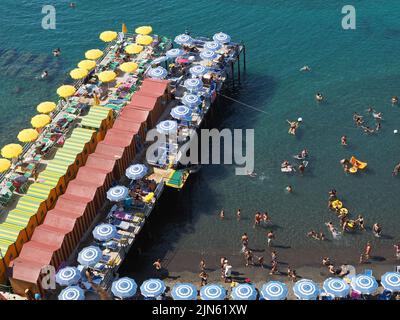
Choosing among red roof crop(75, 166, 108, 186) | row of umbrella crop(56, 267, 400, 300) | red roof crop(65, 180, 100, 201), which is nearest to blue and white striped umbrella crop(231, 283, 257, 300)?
row of umbrella crop(56, 267, 400, 300)

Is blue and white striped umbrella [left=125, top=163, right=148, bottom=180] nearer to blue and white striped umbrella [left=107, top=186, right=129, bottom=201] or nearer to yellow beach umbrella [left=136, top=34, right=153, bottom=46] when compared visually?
blue and white striped umbrella [left=107, top=186, right=129, bottom=201]

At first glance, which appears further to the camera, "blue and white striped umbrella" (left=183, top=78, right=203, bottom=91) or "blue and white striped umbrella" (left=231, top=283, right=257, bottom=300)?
"blue and white striped umbrella" (left=183, top=78, right=203, bottom=91)

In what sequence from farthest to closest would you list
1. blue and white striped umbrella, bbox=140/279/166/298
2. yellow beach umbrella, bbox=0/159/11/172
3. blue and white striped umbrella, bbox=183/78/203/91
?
blue and white striped umbrella, bbox=183/78/203/91
yellow beach umbrella, bbox=0/159/11/172
blue and white striped umbrella, bbox=140/279/166/298

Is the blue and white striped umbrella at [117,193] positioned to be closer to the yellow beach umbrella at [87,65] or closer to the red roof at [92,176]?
the red roof at [92,176]

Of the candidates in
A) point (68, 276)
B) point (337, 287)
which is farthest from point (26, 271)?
point (337, 287)

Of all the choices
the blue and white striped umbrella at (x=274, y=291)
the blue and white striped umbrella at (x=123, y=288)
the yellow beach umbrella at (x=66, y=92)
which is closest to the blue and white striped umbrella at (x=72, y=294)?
the blue and white striped umbrella at (x=123, y=288)

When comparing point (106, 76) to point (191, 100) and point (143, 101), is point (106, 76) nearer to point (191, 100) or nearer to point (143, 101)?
point (143, 101)
